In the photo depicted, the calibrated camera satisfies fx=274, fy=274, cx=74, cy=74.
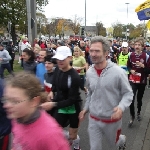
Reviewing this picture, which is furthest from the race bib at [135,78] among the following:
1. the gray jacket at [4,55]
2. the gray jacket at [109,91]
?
the gray jacket at [4,55]

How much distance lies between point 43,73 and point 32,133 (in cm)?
312

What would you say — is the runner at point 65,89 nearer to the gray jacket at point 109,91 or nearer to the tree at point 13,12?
the gray jacket at point 109,91

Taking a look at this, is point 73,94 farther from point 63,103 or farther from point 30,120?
point 30,120

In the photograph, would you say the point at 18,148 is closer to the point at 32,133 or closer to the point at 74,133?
the point at 32,133

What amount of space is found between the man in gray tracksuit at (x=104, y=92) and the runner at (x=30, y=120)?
1.48 metres

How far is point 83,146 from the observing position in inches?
191

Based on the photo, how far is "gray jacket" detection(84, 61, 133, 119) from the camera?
3.24 meters

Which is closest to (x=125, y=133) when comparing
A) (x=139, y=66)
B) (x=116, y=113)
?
(x=139, y=66)

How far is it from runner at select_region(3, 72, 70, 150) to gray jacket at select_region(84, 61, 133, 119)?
150cm

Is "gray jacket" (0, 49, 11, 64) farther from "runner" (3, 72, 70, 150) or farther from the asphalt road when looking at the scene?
"runner" (3, 72, 70, 150)

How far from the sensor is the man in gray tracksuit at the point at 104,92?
3.24 meters

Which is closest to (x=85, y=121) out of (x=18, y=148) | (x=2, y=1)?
(x=18, y=148)

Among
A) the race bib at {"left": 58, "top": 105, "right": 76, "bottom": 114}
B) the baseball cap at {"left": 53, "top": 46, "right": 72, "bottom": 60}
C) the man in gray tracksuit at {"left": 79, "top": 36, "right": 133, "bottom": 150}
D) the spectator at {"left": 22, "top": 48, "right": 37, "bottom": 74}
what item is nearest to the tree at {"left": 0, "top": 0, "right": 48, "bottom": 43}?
the spectator at {"left": 22, "top": 48, "right": 37, "bottom": 74}

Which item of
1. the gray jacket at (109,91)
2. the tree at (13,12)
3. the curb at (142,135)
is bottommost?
the curb at (142,135)
